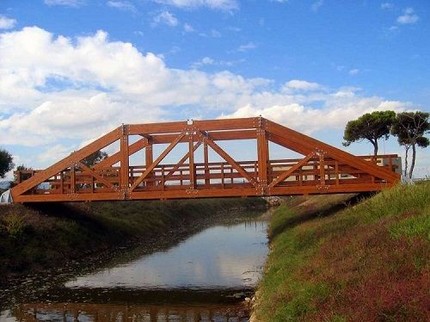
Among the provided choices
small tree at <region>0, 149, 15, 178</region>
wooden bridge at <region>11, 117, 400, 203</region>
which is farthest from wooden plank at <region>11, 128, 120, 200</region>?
small tree at <region>0, 149, 15, 178</region>

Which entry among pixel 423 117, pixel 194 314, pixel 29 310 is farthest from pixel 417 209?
pixel 423 117

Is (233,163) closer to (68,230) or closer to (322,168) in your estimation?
(322,168)

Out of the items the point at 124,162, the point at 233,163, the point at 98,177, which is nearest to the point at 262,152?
the point at 233,163

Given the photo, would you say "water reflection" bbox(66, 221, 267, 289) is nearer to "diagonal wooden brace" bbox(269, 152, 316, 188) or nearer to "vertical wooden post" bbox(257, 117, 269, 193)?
"diagonal wooden brace" bbox(269, 152, 316, 188)

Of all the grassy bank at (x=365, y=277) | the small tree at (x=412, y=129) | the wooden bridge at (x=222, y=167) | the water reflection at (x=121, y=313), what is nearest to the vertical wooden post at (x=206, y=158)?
the wooden bridge at (x=222, y=167)

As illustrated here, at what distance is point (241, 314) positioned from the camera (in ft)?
51.9

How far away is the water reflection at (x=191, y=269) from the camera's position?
Result: 71.3ft

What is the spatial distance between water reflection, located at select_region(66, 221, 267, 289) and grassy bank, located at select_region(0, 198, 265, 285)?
3.87 meters

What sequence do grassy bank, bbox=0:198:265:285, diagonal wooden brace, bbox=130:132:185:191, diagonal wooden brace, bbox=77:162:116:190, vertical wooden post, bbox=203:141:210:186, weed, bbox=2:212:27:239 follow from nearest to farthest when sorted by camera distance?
grassy bank, bbox=0:198:265:285, weed, bbox=2:212:27:239, vertical wooden post, bbox=203:141:210:186, diagonal wooden brace, bbox=130:132:185:191, diagonal wooden brace, bbox=77:162:116:190

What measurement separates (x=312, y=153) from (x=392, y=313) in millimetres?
20854

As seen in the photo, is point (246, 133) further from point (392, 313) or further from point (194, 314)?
point (392, 313)

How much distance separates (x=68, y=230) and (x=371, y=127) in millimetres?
36076

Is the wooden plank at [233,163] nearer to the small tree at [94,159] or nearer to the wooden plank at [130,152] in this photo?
the wooden plank at [130,152]

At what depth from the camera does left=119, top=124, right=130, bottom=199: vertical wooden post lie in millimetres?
30281
